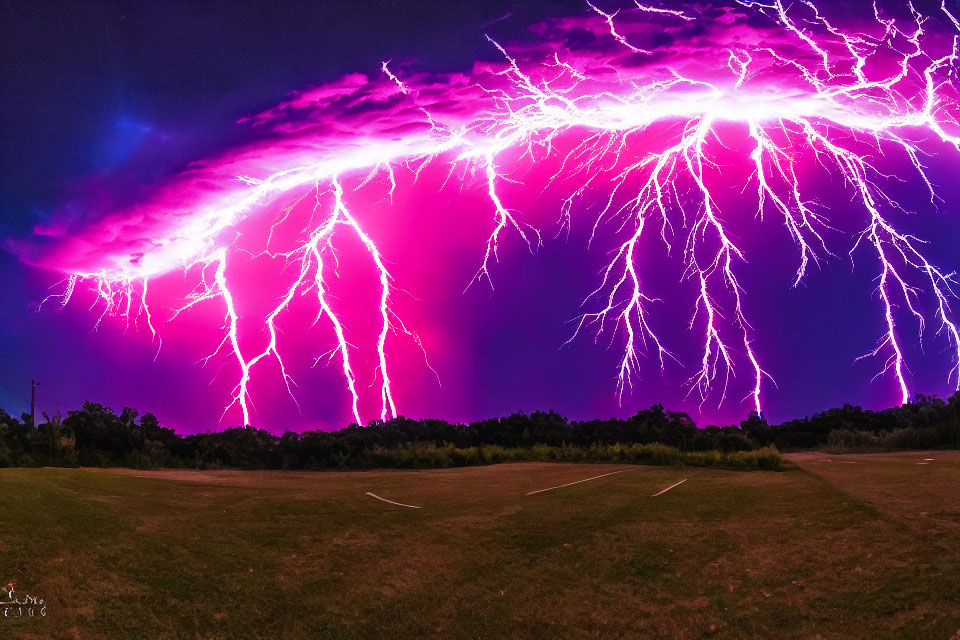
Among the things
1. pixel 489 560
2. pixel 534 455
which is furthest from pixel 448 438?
pixel 489 560

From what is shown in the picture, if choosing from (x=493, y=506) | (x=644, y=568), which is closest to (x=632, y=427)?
(x=493, y=506)

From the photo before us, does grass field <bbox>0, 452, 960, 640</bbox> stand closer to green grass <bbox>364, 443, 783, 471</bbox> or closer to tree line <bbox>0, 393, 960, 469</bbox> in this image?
green grass <bbox>364, 443, 783, 471</bbox>

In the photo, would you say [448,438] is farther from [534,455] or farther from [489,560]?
[489,560]

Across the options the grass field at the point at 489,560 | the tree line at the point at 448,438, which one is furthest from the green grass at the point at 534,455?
the grass field at the point at 489,560

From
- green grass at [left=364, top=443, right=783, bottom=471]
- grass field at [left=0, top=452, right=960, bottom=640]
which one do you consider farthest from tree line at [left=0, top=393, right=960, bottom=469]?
grass field at [left=0, top=452, right=960, bottom=640]

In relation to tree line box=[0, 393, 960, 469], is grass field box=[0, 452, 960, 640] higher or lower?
lower

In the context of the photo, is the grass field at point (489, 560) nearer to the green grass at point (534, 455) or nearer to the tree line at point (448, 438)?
the green grass at point (534, 455)
